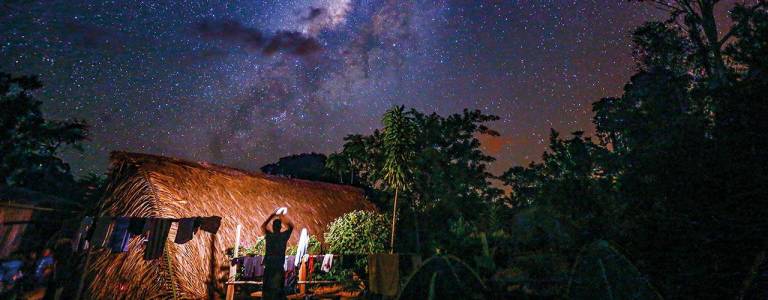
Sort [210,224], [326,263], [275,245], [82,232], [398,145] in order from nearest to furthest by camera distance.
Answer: [275,245]
[82,232]
[210,224]
[326,263]
[398,145]

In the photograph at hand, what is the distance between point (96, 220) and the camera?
28.2 feet

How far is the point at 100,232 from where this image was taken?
828 centimetres

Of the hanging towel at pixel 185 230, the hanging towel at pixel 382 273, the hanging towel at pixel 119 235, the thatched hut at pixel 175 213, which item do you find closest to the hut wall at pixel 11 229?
the thatched hut at pixel 175 213

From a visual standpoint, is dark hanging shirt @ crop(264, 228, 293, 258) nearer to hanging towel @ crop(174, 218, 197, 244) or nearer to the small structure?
hanging towel @ crop(174, 218, 197, 244)

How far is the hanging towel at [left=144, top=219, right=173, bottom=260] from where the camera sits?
870cm

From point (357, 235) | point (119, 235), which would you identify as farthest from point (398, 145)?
point (119, 235)

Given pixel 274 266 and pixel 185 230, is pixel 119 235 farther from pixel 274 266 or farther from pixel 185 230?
pixel 274 266

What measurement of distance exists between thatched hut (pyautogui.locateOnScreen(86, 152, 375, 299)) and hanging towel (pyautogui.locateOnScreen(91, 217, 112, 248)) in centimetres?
163

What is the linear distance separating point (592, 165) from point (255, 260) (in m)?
21.9

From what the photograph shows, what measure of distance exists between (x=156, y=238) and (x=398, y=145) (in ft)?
31.7

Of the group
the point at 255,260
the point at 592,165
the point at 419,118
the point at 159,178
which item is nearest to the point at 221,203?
the point at 159,178

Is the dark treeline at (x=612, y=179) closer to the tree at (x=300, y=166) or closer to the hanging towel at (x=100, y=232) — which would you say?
the tree at (x=300, y=166)

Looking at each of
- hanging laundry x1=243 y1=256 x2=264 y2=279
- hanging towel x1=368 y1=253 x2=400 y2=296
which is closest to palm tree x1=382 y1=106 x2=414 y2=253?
hanging towel x1=368 y1=253 x2=400 y2=296

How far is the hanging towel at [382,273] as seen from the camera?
9.88 meters
